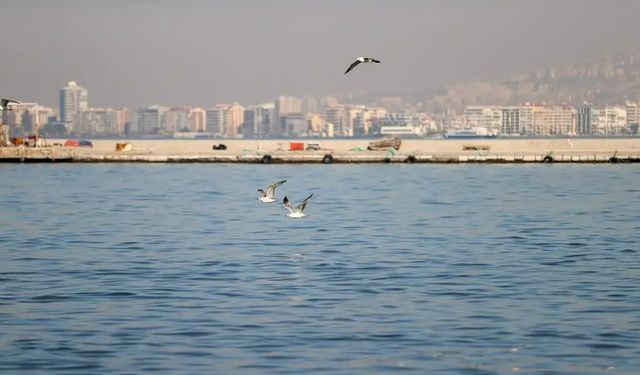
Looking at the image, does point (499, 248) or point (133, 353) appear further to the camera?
point (499, 248)

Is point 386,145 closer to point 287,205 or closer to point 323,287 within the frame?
point 287,205

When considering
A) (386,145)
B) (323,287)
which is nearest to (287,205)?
(323,287)

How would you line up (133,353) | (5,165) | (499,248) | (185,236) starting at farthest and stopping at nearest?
1. (5,165)
2. (185,236)
3. (499,248)
4. (133,353)

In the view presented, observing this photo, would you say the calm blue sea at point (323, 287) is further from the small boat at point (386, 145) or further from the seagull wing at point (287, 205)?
the small boat at point (386, 145)

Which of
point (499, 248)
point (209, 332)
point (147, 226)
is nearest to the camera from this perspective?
point (209, 332)

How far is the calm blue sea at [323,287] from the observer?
22125 mm

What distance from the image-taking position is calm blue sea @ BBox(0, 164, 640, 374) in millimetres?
22125

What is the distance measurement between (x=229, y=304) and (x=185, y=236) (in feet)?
59.7

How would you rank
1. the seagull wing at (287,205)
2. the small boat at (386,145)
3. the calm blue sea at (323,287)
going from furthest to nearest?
the small boat at (386,145), the seagull wing at (287,205), the calm blue sea at (323,287)

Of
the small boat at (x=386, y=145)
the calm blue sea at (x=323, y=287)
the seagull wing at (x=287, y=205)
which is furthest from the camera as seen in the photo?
the small boat at (x=386, y=145)

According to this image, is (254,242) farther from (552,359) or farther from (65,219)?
(552,359)

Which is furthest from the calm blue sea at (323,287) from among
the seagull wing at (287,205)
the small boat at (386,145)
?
the small boat at (386,145)

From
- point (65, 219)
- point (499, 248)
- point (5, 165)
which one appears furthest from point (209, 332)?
point (5, 165)

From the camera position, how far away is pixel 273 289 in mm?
30453
